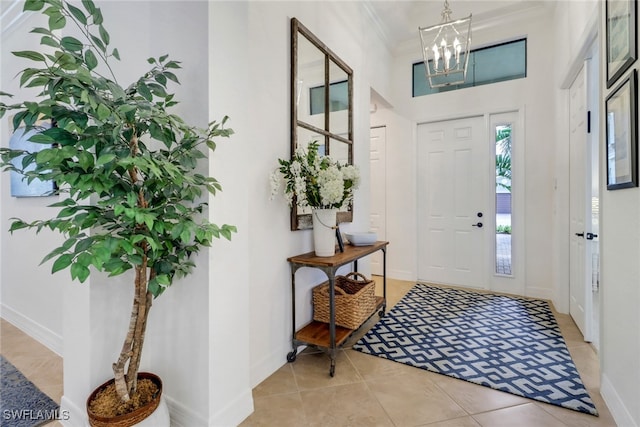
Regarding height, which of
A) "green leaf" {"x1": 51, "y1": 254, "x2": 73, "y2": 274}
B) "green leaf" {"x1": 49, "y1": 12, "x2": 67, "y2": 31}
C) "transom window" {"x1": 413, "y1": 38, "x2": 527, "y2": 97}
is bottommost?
"green leaf" {"x1": 51, "y1": 254, "x2": 73, "y2": 274}

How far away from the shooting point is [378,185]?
15.9ft

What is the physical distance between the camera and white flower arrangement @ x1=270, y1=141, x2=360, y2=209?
86.6 inches

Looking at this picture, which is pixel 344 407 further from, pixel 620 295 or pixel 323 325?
pixel 620 295

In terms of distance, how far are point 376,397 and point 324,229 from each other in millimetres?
1177

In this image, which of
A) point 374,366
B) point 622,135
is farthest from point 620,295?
point 374,366

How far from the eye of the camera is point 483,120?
4.11 meters

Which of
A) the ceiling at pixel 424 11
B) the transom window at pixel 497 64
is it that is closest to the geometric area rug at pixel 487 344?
the transom window at pixel 497 64

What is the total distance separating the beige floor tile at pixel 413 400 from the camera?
1.74 m

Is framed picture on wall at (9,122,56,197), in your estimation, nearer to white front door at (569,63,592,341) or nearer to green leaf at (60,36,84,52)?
green leaf at (60,36,84,52)

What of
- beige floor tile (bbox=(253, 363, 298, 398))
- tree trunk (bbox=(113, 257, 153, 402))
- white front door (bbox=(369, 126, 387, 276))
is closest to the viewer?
tree trunk (bbox=(113, 257, 153, 402))

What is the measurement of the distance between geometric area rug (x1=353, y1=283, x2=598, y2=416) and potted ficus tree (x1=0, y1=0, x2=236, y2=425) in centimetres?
180

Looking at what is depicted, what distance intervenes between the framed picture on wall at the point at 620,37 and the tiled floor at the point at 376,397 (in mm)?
1899

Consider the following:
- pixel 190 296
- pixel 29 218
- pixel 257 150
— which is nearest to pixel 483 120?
pixel 257 150

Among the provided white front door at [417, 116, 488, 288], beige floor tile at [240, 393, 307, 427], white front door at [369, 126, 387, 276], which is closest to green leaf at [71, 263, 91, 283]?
beige floor tile at [240, 393, 307, 427]
